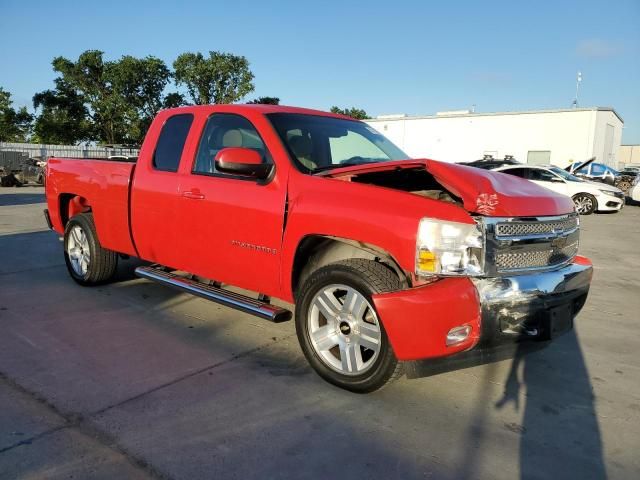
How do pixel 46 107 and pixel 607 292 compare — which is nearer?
pixel 607 292

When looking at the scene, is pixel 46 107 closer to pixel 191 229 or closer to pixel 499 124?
pixel 499 124

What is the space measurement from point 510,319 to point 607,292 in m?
3.96

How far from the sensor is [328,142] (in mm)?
A: 4156

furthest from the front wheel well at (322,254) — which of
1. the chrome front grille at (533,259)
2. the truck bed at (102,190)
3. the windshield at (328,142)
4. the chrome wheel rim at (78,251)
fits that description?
the chrome wheel rim at (78,251)

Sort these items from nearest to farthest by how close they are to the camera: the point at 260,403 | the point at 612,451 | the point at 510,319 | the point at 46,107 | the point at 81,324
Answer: the point at 612,451 → the point at 510,319 → the point at 260,403 → the point at 81,324 → the point at 46,107

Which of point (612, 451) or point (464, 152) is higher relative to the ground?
point (464, 152)

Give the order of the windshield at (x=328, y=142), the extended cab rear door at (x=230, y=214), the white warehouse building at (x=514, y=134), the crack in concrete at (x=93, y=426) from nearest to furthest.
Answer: the crack in concrete at (x=93, y=426), the extended cab rear door at (x=230, y=214), the windshield at (x=328, y=142), the white warehouse building at (x=514, y=134)

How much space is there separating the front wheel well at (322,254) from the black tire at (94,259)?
2728mm

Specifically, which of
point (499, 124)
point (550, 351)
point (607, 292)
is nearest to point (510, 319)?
point (550, 351)

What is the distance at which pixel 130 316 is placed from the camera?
4586 mm

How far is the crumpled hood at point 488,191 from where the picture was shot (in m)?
2.91

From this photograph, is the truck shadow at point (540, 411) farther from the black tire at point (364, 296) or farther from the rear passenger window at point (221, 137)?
the rear passenger window at point (221, 137)

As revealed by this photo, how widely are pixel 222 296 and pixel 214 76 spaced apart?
53720 millimetres

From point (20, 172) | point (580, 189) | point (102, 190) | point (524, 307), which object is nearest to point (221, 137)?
point (102, 190)
